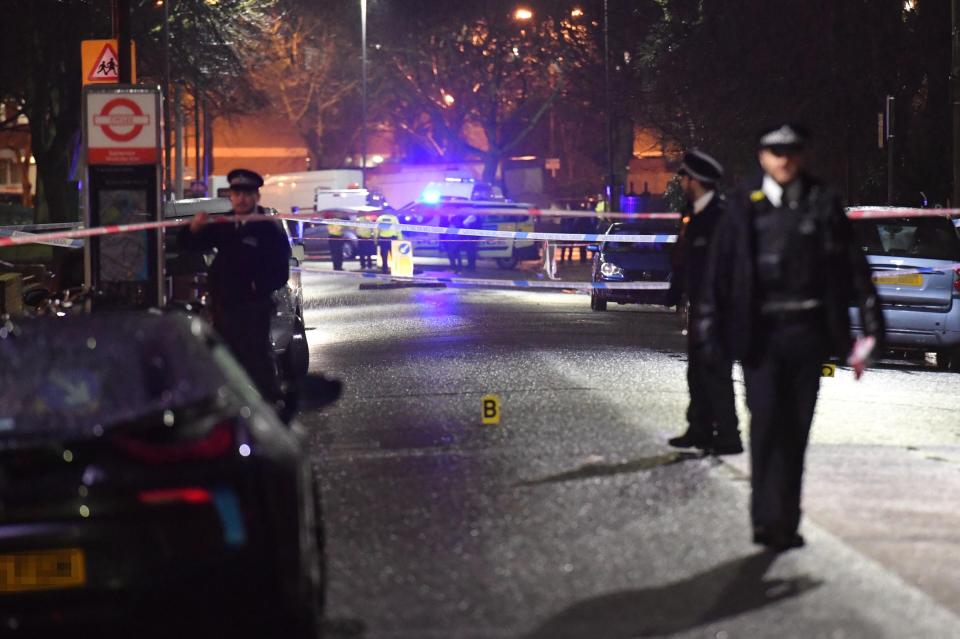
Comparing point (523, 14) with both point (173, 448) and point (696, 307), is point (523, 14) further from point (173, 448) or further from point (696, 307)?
point (173, 448)

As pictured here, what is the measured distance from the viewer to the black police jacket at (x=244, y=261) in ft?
36.6

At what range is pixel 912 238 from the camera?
17172 mm

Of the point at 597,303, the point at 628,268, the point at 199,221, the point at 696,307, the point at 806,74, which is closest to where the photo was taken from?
the point at 696,307

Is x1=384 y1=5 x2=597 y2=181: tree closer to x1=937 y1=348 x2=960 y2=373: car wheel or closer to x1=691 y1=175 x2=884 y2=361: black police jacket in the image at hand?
x1=937 y1=348 x2=960 y2=373: car wheel

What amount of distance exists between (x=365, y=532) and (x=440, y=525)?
37 centimetres

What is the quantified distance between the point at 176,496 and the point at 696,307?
549cm

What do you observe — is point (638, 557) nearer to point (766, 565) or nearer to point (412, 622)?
point (766, 565)

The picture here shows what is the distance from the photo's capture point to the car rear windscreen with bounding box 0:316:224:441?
5.30m

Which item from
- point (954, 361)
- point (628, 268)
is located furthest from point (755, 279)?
point (628, 268)

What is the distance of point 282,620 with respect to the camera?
5109 mm

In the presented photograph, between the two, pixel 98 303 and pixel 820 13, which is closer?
pixel 98 303

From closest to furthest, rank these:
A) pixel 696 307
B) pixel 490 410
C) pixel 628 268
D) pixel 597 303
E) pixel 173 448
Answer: pixel 173 448 < pixel 696 307 < pixel 490 410 < pixel 628 268 < pixel 597 303

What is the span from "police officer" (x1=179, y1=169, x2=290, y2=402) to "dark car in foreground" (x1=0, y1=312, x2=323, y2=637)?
5.86 m

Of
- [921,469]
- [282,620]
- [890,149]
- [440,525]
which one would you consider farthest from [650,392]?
[890,149]
